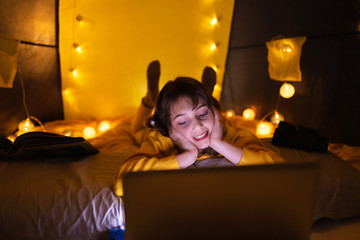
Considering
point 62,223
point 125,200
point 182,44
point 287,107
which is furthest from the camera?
point 182,44

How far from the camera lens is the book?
1.06m

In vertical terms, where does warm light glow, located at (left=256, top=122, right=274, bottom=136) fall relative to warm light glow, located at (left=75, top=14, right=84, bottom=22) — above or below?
below

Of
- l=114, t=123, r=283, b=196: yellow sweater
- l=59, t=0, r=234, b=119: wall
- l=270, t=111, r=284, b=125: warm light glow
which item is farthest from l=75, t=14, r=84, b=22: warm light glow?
l=270, t=111, r=284, b=125: warm light glow

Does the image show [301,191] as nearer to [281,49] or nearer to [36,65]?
[281,49]

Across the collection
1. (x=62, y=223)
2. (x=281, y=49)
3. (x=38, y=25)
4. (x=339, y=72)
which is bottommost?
(x=62, y=223)

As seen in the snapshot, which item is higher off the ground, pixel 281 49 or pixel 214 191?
pixel 281 49

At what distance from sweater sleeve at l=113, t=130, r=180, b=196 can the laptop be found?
0.35 meters

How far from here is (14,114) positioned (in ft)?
4.96

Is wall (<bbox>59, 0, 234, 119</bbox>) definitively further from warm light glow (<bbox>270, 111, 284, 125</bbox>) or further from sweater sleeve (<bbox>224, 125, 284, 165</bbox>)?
sweater sleeve (<bbox>224, 125, 284, 165</bbox>)

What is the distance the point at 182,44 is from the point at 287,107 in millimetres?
974

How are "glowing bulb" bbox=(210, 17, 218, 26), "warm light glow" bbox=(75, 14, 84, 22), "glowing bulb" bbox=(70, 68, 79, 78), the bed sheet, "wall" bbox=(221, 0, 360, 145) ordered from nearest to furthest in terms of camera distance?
the bed sheet
"wall" bbox=(221, 0, 360, 145)
"warm light glow" bbox=(75, 14, 84, 22)
"glowing bulb" bbox=(70, 68, 79, 78)
"glowing bulb" bbox=(210, 17, 218, 26)

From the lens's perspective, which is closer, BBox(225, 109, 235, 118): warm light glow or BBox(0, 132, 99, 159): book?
BBox(0, 132, 99, 159): book

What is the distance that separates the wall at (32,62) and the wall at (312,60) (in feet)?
4.73

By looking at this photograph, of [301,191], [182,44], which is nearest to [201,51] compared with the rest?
[182,44]
